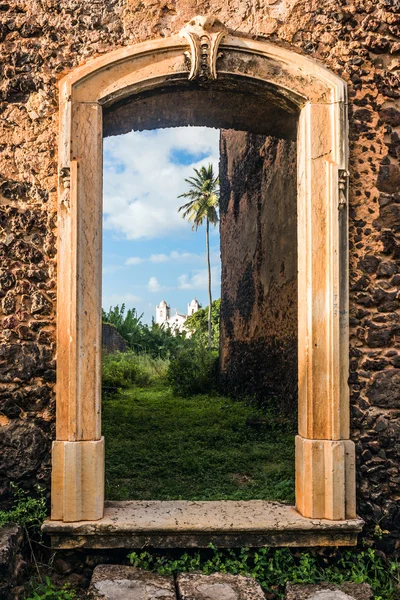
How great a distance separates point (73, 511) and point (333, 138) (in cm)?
320

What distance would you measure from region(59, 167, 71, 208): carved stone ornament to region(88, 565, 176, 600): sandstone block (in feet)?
8.04

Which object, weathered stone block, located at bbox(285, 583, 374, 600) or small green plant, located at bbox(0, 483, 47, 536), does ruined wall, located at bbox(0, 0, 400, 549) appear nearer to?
small green plant, located at bbox(0, 483, 47, 536)

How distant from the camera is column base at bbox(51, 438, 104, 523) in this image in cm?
351

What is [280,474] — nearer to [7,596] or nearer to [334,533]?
[334,533]

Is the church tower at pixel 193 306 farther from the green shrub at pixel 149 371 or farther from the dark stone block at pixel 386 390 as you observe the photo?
the dark stone block at pixel 386 390

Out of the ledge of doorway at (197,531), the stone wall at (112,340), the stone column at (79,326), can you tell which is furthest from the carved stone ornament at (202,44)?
the stone wall at (112,340)

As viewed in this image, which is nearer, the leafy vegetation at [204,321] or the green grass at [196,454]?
the green grass at [196,454]

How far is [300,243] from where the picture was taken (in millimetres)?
3902

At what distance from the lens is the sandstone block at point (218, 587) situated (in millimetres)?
3068

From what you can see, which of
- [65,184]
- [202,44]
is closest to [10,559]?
[65,184]

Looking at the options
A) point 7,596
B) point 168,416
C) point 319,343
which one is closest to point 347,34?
point 319,343

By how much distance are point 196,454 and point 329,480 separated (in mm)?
2648

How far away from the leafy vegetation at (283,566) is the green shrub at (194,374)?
7.74 m

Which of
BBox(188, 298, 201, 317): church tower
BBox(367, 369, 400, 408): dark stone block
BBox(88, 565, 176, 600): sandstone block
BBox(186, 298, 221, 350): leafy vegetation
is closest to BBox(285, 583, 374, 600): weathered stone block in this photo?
BBox(88, 565, 176, 600): sandstone block
